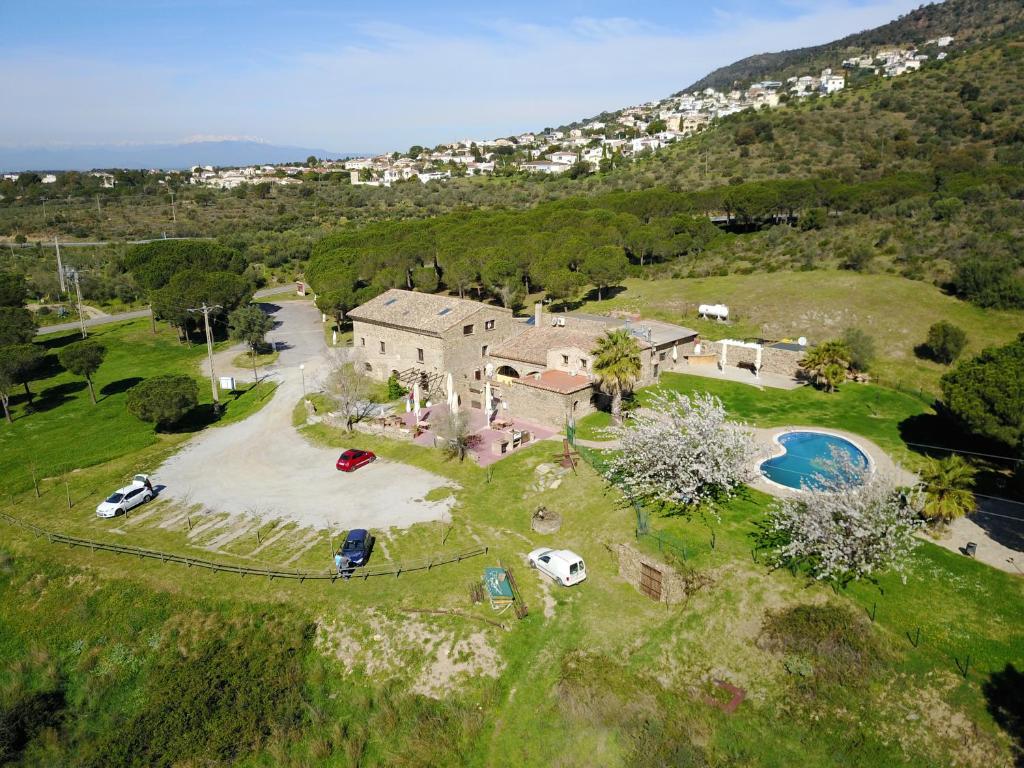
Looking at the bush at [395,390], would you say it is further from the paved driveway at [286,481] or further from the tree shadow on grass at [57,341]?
the tree shadow on grass at [57,341]

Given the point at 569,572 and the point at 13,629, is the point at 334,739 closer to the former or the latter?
the point at 569,572

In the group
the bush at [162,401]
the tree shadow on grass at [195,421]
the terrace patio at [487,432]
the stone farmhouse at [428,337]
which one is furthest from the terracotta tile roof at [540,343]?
the bush at [162,401]

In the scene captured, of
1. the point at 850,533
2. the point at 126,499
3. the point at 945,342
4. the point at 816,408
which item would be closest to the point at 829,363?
the point at 816,408

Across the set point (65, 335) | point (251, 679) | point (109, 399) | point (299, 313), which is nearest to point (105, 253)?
point (65, 335)

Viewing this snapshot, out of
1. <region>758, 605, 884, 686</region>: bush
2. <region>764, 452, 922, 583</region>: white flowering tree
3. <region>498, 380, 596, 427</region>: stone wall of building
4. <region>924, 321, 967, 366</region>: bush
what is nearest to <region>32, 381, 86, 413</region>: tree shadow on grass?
<region>498, 380, 596, 427</region>: stone wall of building

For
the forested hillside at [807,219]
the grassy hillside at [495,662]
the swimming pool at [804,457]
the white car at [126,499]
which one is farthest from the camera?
the forested hillside at [807,219]

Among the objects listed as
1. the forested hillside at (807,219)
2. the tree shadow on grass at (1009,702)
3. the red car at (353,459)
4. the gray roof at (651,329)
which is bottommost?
the red car at (353,459)

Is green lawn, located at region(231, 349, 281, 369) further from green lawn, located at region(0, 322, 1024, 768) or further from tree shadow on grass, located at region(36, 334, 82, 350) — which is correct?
green lawn, located at region(0, 322, 1024, 768)
